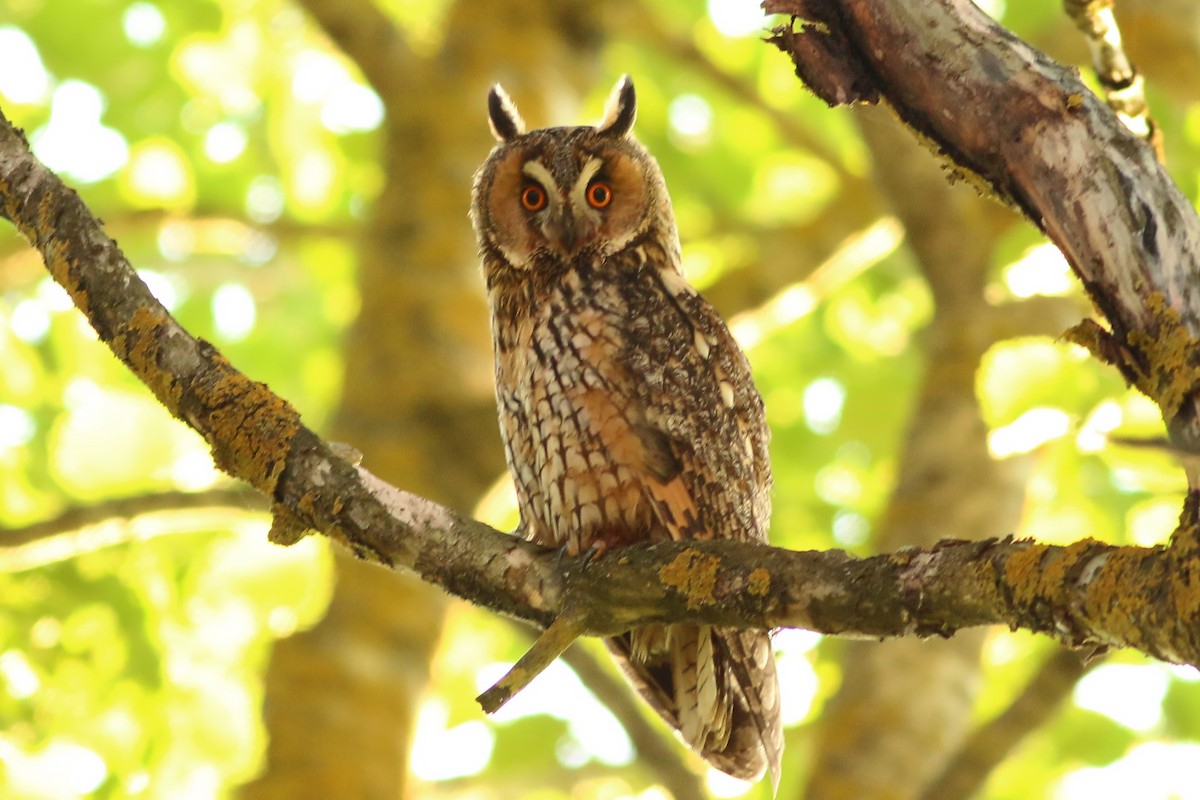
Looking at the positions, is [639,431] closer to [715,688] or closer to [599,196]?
[715,688]

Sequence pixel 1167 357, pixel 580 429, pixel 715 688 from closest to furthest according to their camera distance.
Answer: pixel 1167 357 → pixel 715 688 → pixel 580 429

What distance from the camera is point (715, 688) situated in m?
2.58

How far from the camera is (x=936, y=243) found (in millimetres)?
4219

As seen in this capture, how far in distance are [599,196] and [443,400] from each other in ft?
4.77

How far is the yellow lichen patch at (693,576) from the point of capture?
6.05 ft

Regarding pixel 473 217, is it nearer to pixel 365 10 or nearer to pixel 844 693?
pixel 844 693

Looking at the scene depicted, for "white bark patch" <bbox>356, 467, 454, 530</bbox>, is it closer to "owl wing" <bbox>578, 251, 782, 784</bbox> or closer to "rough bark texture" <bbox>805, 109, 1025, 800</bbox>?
"owl wing" <bbox>578, 251, 782, 784</bbox>

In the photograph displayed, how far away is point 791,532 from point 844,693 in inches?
75.5

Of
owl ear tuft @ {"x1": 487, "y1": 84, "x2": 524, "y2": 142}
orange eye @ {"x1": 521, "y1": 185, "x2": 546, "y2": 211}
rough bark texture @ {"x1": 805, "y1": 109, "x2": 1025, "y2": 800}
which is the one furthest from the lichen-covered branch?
owl ear tuft @ {"x1": 487, "y1": 84, "x2": 524, "y2": 142}

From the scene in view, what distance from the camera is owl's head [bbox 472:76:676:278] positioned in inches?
118

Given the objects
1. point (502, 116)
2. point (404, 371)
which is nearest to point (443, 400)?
point (404, 371)

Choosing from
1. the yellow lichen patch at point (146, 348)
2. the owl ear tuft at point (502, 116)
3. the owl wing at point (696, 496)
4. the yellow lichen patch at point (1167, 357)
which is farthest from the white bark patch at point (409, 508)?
the owl ear tuft at point (502, 116)

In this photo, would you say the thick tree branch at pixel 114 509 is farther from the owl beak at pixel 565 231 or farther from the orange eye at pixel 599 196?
the orange eye at pixel 599 196

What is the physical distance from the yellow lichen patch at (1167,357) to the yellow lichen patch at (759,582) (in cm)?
56
